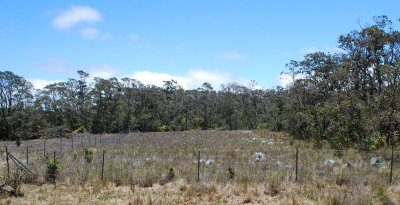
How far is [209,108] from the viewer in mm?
112625

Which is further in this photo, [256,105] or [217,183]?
[256,105]

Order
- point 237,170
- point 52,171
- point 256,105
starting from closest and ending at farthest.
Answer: point 52,171
point 237,170
point 256,105

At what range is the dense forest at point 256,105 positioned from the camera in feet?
111

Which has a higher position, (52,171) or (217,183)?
(52,171)

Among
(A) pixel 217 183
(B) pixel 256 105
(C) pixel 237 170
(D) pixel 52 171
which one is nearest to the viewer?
(A) pixel 217 183

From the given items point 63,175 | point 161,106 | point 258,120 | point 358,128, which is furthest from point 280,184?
point 161,106

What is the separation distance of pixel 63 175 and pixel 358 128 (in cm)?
2291

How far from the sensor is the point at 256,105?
110750 millimetres

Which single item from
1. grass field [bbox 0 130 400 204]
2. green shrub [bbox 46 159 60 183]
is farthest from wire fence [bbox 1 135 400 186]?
green shrub [bbox 46 159 60 183]

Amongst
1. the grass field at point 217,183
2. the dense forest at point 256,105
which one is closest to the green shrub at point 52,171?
the grass field at point 217,183

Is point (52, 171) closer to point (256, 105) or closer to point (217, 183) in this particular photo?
point (217, 183)

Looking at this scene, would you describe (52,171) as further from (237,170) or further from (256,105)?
(256,105)

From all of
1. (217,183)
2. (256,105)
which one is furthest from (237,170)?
(256,105)

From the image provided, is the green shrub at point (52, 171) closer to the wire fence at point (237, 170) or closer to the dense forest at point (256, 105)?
the wire fence at point (237, 170)
